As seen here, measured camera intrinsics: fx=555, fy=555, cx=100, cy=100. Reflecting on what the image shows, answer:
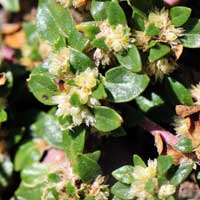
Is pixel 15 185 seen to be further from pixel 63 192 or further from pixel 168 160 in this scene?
pixel 168 160

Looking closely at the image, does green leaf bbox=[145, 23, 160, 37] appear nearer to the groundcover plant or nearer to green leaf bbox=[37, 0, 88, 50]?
the groundcover plant

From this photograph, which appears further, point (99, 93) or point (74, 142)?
point (74, 142)

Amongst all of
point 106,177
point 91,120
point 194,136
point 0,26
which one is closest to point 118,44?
point 91,120

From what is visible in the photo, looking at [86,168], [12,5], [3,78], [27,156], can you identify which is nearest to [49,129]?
[27,156]

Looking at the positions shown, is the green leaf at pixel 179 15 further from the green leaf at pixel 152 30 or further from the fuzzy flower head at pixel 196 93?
the fuzzy flower head at pixel 196 93

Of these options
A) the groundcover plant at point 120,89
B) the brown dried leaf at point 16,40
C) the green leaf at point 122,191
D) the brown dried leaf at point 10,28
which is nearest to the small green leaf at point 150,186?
the groundcover plant at point 120,89

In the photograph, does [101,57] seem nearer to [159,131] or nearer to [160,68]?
[160,68]

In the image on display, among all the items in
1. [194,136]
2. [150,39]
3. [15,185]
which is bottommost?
[15,185]

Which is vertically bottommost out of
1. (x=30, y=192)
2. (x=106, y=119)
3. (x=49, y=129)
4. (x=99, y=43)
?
(x=30, y=192)
